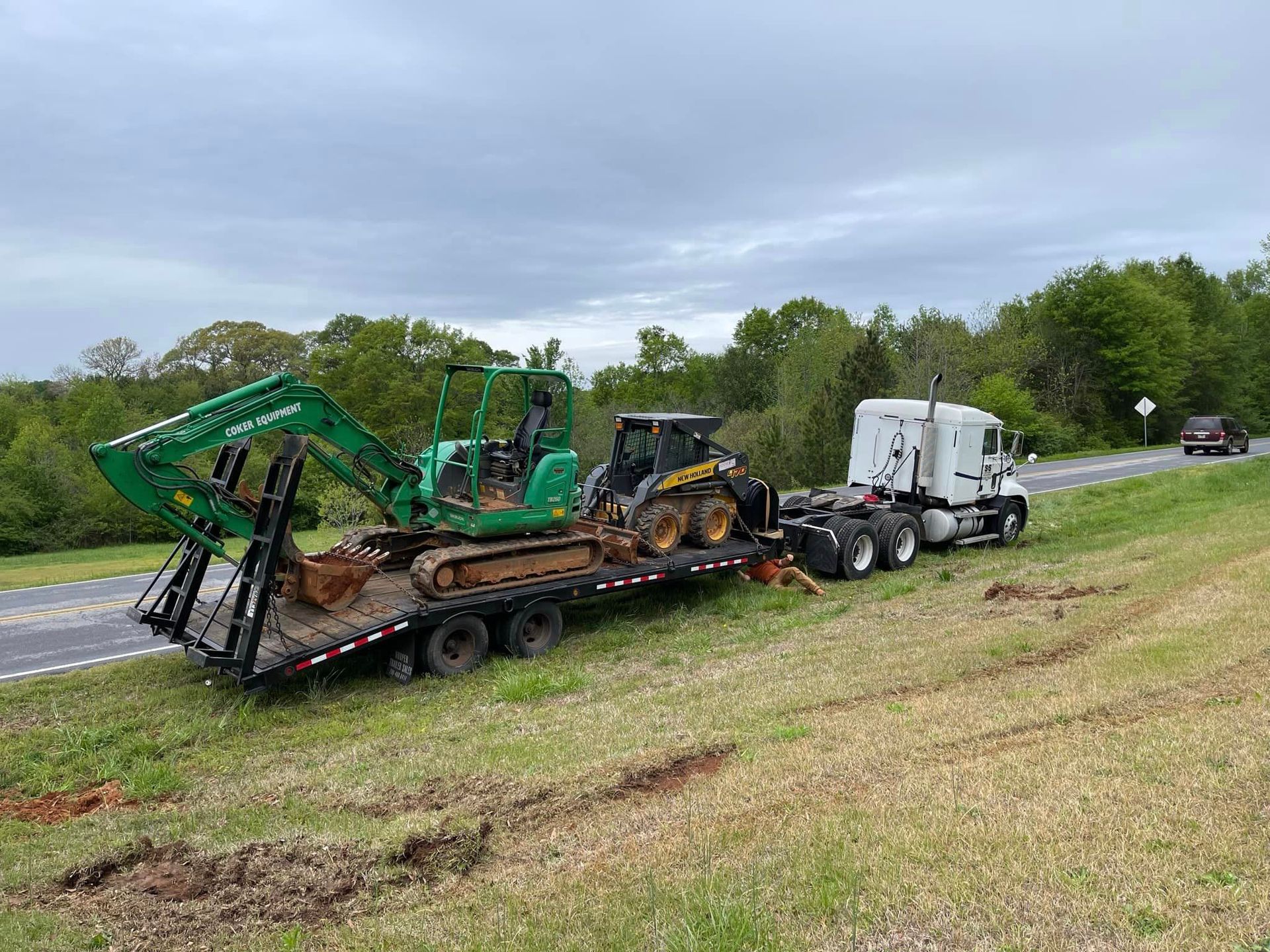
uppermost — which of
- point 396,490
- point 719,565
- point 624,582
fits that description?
point 396,490

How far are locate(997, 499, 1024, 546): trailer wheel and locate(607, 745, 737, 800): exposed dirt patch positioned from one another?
12984mm

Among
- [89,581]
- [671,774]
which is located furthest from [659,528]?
[89,581]

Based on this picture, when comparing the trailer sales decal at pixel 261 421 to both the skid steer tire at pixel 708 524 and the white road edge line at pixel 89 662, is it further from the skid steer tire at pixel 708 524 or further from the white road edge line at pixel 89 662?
the skid steer tire at pixel 708 524

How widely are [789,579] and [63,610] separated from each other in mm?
11352

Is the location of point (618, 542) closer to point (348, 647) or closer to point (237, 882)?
point (348, 647)

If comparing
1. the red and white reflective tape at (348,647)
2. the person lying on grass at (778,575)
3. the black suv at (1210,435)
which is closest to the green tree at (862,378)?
the black suv at (1210,435)

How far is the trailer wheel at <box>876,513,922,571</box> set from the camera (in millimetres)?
15258

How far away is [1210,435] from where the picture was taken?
38.4 m

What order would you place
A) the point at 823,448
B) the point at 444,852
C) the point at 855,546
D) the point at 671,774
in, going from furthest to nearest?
the point at 823,448 → the point at 855,546 → the point at 671,774 → the point at 444,852

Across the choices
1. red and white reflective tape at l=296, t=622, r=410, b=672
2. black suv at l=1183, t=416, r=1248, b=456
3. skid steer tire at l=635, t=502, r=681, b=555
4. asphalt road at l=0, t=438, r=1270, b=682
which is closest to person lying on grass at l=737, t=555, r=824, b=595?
skid steer tire at l=635, t=502, r=681, b=555

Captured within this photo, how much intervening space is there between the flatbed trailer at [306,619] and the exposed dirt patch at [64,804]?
4.90 ft

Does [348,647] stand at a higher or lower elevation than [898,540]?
lower

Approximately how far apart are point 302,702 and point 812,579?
28.4ft

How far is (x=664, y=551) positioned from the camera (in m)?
12.1
